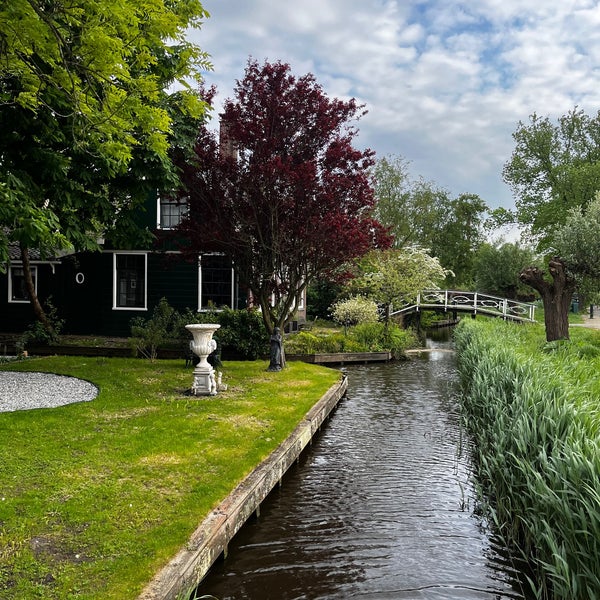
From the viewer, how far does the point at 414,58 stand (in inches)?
411

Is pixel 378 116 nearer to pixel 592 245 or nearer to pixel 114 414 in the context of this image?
pixel 592 245

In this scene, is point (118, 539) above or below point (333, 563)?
above

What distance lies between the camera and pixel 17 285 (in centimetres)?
2041

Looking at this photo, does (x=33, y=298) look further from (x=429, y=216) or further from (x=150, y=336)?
(x=429, y=216)

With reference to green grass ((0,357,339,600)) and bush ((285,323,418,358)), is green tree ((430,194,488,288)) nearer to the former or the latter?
bush ((285,323,418,358))

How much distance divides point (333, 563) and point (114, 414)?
185 inches

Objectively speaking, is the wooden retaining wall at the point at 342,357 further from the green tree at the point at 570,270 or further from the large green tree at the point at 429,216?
the large green tree at the point at 429,216

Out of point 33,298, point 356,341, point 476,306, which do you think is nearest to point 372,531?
point 33,298

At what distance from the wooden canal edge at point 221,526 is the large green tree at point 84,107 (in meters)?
4.86

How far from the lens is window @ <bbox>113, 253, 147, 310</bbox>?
19.2 metres

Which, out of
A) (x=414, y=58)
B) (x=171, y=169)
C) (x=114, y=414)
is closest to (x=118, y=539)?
(x=114, y=414)

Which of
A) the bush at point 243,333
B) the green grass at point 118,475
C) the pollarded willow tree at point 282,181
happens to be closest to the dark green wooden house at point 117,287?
the bush at point 243,333

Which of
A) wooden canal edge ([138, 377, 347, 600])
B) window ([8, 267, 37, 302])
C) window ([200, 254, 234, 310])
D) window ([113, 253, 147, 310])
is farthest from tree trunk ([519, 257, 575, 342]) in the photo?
window ([8, 267, 37, 302])

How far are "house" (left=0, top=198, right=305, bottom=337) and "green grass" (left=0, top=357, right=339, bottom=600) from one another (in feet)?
27.1
